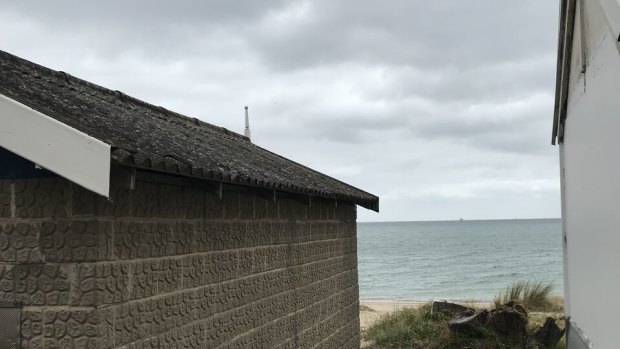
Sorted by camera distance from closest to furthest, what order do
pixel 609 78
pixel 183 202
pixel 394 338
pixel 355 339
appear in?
pixel 609 78 < pixel 183 202 < pixel 355 339 < pixel 394 338

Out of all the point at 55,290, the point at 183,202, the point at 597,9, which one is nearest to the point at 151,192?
the point at 183,202

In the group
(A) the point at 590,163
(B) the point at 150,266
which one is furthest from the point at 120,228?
(A) the point at 590,163

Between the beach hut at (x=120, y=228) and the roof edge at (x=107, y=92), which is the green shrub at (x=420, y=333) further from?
the roof edge at (x=107, y=92)

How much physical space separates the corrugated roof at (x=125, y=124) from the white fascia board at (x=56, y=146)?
13cm

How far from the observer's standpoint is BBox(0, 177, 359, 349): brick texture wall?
13.3 feet

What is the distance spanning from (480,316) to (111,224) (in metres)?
9.93

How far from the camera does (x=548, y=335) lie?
12.1m

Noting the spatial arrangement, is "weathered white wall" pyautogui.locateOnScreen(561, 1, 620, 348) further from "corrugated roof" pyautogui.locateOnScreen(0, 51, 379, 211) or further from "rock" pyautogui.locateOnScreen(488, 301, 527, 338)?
"rock" pyautogui.locateOnScreen(488, 301, 527, 338)

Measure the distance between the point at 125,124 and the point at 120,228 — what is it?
1.06 metres

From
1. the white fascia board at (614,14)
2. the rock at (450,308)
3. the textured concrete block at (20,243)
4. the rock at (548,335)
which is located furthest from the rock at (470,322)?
the textured concrete block at (20,243)

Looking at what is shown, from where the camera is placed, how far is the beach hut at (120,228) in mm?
3830

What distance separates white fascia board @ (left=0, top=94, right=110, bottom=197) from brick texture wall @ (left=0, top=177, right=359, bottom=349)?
426mm

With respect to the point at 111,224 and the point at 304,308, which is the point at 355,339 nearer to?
the point at 304,308

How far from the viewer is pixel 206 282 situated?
563 centimetres
